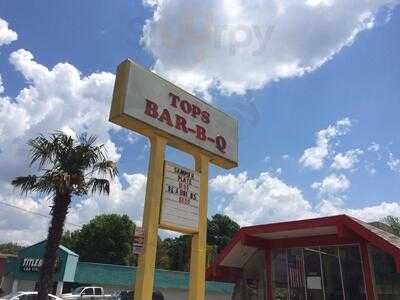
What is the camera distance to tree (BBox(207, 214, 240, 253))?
71.0 m

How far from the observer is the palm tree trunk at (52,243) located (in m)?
17.8

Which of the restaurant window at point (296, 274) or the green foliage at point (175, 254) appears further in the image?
the green foliage at point (175, 254)

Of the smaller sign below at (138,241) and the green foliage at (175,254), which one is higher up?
the green foliage at (175,254)

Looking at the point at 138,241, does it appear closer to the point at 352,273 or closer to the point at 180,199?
the point at 180,199

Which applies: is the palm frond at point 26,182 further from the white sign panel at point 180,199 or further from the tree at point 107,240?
the tree at point 107,240

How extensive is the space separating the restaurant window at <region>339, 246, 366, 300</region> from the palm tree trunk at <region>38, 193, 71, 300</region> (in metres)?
11.5

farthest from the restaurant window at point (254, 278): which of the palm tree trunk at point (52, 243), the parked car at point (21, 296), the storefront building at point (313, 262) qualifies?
the parked car at point (21, 296)

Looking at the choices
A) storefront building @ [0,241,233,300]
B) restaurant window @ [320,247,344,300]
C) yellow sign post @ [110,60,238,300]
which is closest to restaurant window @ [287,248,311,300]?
restaurant window @ [320,247,344,300]

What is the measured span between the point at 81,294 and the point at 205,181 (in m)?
20.7

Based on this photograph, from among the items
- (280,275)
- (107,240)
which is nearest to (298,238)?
(280,275)

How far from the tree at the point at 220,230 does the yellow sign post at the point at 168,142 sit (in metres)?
59.5

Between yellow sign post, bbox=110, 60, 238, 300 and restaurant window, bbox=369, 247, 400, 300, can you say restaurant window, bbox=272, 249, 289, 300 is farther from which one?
yellow sign post, bbox=110, 60, 238, 300

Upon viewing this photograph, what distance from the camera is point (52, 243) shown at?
18.1 metres

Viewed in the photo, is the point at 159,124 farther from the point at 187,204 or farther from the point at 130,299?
the point at 130,299
